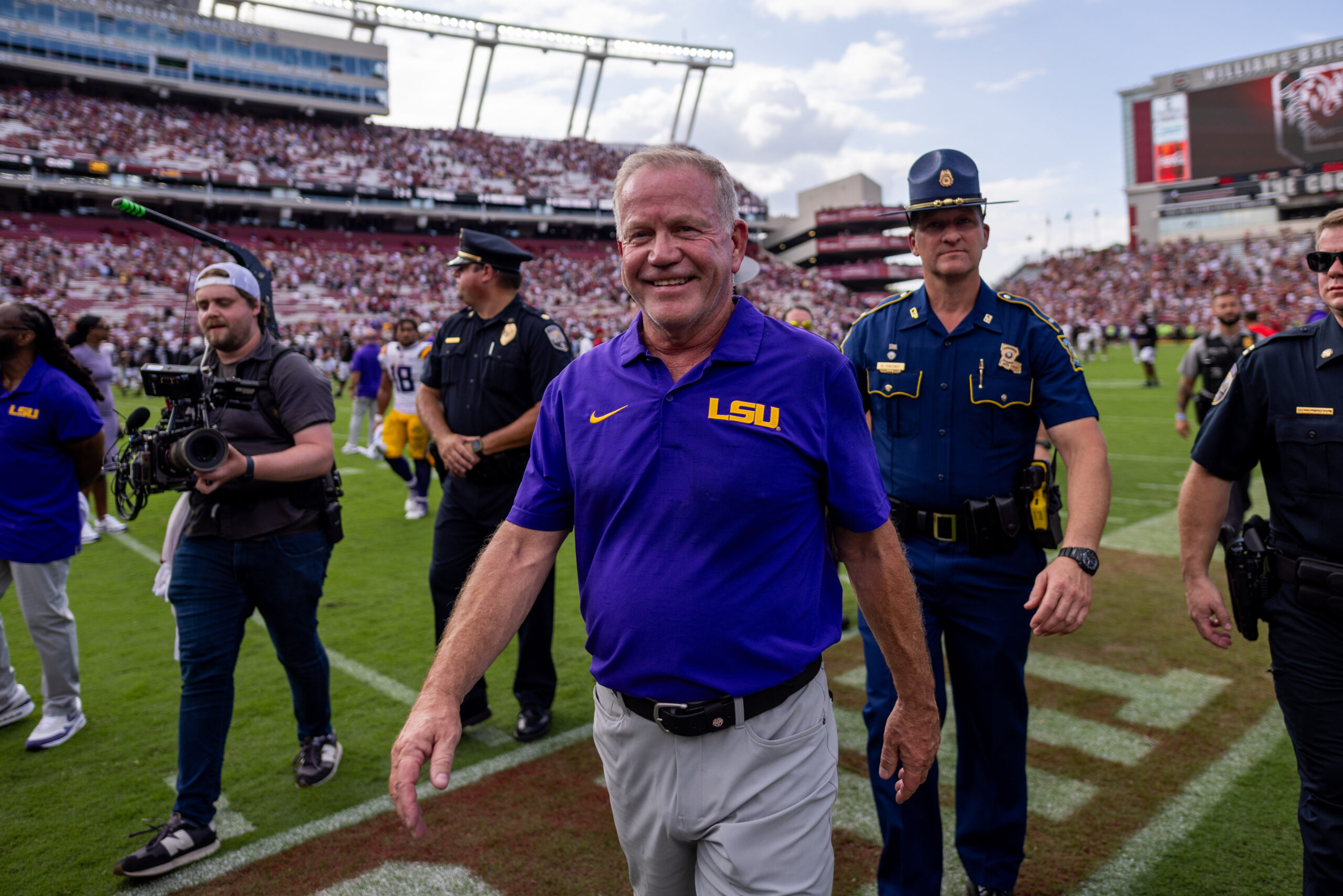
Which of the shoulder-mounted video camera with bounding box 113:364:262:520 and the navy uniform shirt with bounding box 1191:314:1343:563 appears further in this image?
the shoulder-mounted video camera with bounding box 113:364:262:520

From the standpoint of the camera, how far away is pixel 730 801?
67.3 inches

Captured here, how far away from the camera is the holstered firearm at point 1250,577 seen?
2492mm

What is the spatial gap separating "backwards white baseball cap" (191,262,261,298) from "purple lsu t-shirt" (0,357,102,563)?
1.36m

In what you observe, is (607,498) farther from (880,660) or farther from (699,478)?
(880,660)

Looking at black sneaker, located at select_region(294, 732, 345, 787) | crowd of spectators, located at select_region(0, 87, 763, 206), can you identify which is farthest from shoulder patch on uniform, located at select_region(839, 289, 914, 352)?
crowd of spectators, located at select_region(0, 87, 763, 206)

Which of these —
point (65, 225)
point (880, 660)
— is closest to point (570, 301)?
point (65, 225)

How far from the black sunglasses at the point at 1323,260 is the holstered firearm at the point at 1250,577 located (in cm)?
75

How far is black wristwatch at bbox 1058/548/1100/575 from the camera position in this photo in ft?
8.16

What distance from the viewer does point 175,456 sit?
115 inches

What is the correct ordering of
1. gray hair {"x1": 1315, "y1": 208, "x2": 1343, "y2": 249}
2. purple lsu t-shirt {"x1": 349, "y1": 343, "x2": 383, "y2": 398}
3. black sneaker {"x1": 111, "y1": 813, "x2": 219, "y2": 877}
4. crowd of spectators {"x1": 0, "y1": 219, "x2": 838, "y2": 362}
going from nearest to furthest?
gray hair {"x1": 1315, "y1": 208, "x2": 1343, "y2": 249}, black sneaker {"x1": 111, "y1": 813, "x2": 219, "y2": 877}, purple lsu t-shirt {"x1": 349, "y1": 343, "x2": 383, "y2": 398}, crowd of spectators {"x1": 0, "y1": 219, "x2": 838, "y2": 362}

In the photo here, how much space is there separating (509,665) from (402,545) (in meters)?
3.62

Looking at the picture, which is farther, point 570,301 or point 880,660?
point 570,301

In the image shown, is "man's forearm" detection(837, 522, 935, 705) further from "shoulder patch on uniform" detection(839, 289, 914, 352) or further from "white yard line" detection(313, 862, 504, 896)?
"white yard line" detection(313, 862, 504, 896)

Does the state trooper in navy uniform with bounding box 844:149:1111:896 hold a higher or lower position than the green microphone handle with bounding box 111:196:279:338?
lower
